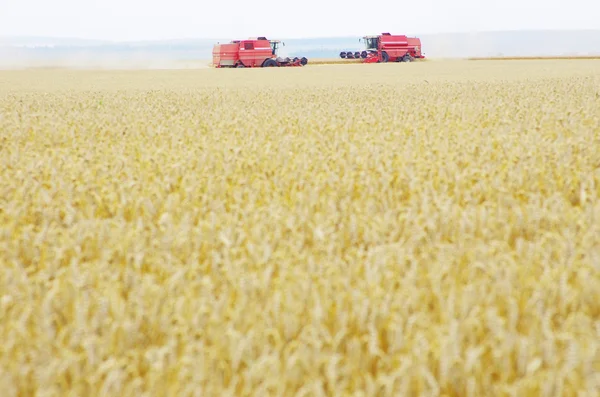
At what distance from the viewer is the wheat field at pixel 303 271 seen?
7.57ft

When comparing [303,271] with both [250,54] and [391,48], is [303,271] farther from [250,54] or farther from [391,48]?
[391,48]

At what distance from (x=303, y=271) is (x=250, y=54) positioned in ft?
142

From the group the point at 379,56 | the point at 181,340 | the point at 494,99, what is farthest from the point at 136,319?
the point at 379,56

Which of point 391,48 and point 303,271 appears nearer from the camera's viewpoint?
point 303,271

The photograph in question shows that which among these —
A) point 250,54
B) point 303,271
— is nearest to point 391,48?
point 250,54

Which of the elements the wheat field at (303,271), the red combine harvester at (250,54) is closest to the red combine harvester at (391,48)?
the red combine harvester at (250,54)

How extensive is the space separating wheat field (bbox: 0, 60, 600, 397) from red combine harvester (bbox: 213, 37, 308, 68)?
39.0m

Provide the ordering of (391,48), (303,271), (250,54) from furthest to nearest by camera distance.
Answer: (391,48) → (250,54) → (303,271)

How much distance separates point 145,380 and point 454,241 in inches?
80.2

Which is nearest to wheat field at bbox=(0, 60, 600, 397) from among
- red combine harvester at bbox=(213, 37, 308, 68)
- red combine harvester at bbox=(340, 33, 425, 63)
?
red combine harvester at bbox=(213, 37, 308, 68)

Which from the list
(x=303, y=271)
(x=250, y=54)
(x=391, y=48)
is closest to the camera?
(x=303, y=271)

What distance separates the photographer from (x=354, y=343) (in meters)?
2.45

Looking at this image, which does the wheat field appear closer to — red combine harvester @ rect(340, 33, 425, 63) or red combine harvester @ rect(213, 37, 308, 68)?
red combine harvester @ rect(213, 37, 308, 68)

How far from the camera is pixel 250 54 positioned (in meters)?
45.2
